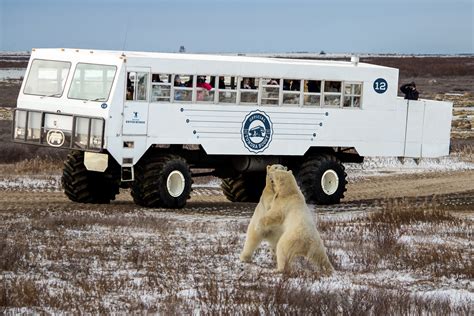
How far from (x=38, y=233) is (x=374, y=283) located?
220 inches

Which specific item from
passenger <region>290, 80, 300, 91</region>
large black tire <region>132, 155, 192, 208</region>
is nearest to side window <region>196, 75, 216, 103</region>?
large black tire <region>132, 155, 192, 208</region>

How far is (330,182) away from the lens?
80.2 ft

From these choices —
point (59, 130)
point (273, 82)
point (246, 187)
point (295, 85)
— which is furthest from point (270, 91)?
point (59, 130)

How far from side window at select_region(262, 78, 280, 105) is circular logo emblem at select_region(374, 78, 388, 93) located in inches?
89.2

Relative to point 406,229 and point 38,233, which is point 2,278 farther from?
point 406,229

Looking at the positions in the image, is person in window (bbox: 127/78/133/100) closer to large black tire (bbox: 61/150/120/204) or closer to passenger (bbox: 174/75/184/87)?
passenger (bbox: 174/75/184/87)

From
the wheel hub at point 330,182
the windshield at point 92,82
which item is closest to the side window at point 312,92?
the wheel hub at point 330,182

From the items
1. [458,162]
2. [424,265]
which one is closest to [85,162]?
[424,265]

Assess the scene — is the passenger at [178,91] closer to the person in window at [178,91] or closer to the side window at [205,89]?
the person in window at [178,91]

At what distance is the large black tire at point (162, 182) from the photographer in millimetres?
21969

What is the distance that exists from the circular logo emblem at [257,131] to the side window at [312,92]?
102 centimetres

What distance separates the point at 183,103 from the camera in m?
22.5

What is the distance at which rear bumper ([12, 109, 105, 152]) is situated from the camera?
21.3m

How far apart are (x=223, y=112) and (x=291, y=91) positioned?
5.29 ft
